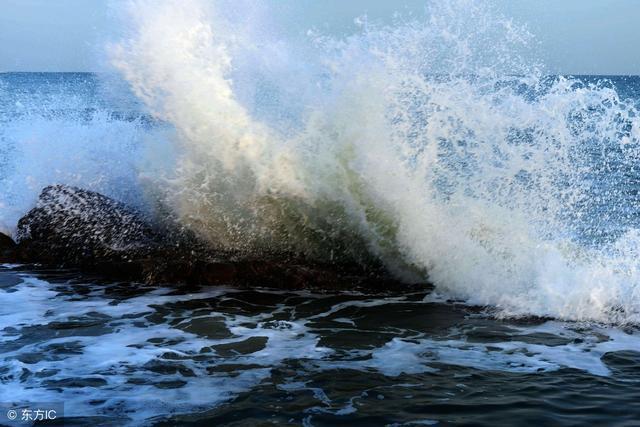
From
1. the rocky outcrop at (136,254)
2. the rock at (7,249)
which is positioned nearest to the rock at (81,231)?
the rocky outcrop at (136,254)

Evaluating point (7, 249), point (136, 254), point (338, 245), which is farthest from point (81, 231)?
point (338, 245)

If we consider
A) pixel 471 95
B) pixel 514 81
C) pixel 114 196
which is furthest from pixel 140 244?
pixel 514 81

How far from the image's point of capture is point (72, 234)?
27.6 ft

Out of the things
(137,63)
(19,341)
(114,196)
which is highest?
(137,63)

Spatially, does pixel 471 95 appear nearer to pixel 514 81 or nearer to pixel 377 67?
pixel 514 81

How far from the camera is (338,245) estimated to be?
7945mm

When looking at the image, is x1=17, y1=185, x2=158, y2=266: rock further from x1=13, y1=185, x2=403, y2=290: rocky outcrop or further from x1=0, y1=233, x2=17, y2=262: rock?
x1=0, y1=233, x2=17, y2=262: rock

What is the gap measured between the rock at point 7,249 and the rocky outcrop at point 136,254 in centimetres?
7

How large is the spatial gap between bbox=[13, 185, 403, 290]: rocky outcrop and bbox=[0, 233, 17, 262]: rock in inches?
2.8

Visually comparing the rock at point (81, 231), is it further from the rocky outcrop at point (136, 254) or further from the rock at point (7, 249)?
the rock at point (7, 249)

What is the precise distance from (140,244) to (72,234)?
1.10m

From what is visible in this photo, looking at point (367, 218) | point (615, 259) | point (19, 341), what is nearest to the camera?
point (19, 341)

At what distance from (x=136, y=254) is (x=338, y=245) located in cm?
242

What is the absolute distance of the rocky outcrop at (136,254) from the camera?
745cm
